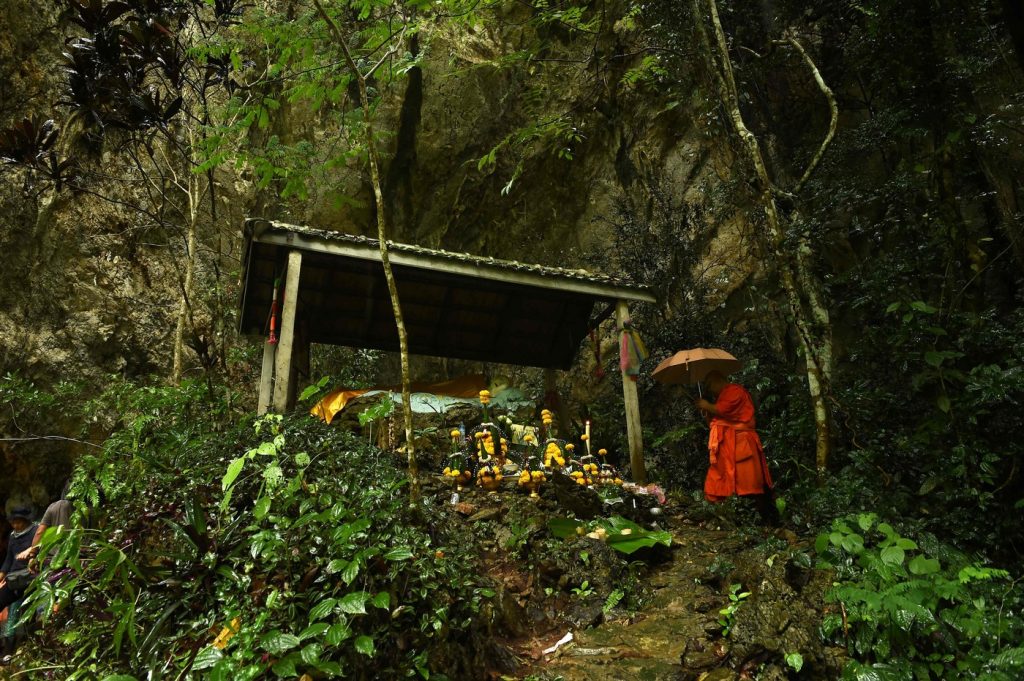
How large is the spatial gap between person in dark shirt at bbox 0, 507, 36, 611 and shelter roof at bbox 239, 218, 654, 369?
3595mm

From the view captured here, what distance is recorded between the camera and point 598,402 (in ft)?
38.6

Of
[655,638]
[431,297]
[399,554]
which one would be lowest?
[655,638]

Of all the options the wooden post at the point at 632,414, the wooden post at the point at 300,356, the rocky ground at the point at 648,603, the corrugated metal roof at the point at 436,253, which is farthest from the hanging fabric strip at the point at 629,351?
the wooden post at the point at 300,356

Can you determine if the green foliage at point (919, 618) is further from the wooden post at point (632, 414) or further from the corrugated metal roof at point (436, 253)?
the corrugated metal roof at point (436, 253)

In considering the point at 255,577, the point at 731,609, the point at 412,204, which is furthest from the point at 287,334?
the point at 412,204

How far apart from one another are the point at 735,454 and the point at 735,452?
0.02m

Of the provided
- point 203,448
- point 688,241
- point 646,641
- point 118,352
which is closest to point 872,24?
point 688,241

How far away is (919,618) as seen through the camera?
123 inches

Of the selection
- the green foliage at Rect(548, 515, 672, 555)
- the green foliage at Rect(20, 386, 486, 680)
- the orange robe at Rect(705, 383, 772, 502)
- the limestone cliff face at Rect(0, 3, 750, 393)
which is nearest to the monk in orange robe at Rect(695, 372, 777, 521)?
the orange robe at Rect(705, 383, 772, 502)

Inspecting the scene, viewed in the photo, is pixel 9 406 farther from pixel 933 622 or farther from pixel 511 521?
pixel 933 622

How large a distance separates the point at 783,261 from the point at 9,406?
12.7m

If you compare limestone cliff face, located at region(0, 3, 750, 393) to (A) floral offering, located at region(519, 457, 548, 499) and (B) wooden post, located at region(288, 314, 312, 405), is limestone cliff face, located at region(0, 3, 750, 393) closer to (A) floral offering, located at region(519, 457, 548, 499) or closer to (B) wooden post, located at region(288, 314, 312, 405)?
(B) wooden post, located at region(288, 314, 312, 405)

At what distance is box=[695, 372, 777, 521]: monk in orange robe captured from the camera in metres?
6.11

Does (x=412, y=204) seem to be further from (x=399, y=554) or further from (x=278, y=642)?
(x=278, y=642)
